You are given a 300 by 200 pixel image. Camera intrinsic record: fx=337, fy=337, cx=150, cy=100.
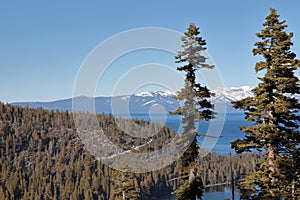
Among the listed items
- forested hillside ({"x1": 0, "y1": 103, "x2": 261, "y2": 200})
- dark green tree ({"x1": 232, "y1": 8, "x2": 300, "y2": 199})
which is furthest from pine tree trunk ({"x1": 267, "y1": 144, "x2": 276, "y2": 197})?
forested hillside ({"x1": 0, "y1": 103, "x2": 261, "y2": 200})

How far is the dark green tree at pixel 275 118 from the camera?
47.5 ft

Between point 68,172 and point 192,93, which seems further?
point 68,172

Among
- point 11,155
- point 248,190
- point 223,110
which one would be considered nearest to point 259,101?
point 223,110

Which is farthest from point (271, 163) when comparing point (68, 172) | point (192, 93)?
point (68, 172)

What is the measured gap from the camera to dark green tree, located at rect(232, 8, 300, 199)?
47.5ft

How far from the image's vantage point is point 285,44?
14.7 metres

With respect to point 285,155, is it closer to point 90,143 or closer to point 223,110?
point 223,110

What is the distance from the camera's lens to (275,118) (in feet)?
48.9

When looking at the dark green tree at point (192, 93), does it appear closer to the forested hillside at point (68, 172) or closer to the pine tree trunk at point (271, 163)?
the pine tree trunk at point (271, 163)

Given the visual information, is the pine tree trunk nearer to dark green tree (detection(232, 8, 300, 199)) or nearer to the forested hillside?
dark green tree (detection(232, 8, 300, 199))

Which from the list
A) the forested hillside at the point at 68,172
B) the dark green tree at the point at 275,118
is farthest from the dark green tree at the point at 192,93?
the forested hillside at the point at 68,172

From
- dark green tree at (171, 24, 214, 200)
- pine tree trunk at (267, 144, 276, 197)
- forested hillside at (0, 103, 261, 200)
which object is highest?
dark green tree at (171, 24, 214, 200)

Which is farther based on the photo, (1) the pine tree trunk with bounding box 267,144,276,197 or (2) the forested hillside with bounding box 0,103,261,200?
(2) the forested hillside with bounding box 0,103,261,200

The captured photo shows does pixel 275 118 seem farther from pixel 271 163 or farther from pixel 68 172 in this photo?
pixel 68 172
